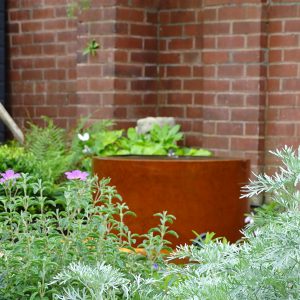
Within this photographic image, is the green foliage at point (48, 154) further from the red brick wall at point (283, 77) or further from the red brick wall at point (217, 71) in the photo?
the red brick wall at point (283, 77)

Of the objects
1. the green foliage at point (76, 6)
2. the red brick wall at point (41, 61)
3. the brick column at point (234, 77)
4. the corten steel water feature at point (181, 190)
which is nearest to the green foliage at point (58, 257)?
the corten steel water feature at point (181, 190)

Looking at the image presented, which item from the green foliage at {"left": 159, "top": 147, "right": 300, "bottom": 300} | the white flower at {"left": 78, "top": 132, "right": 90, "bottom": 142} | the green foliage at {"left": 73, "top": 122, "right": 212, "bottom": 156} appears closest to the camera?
the green foliage at {"left": 159, "top": 147, "right": 300, "bottom": 300}

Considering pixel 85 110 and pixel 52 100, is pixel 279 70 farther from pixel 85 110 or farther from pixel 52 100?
pixel 52 100

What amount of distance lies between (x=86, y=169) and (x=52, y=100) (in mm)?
1717

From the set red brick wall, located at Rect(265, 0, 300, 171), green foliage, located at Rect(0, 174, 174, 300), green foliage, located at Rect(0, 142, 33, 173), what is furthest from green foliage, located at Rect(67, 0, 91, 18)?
→ green foliage, located at Rect(0, 174, 174, 300)

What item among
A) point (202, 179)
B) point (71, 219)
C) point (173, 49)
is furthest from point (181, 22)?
point (71, 219)

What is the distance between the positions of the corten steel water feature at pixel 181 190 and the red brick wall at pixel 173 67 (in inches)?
64.1

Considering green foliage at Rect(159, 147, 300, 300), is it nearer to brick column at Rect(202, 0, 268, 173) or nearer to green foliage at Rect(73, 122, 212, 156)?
green foliage at Rect(73, 122, 212, 156)

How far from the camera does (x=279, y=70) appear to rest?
23.9 feet

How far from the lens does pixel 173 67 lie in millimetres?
8047

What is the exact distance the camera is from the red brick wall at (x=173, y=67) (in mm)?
7293

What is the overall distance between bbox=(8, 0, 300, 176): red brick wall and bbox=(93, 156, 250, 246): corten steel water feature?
1.63 meters

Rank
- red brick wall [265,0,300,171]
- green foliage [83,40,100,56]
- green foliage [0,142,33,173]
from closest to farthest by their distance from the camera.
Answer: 1. green foliage [0,142,33,173]
2. red brick wall [265,0,300,171]
3. green foliage [83,40,100,56]

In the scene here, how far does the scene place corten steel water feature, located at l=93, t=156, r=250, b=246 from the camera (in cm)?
557
